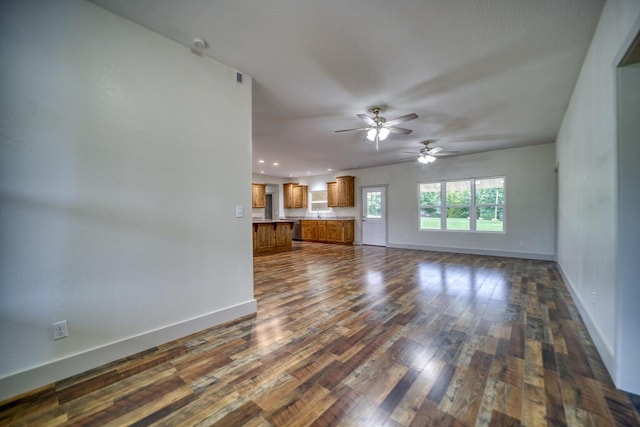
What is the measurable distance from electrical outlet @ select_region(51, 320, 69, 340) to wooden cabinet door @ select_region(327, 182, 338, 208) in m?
7.97

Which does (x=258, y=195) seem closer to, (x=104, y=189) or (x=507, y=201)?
(x=104, y=189)

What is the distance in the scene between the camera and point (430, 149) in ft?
19.5

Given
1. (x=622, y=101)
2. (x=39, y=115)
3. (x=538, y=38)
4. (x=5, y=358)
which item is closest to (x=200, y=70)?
(x=39, y=115)

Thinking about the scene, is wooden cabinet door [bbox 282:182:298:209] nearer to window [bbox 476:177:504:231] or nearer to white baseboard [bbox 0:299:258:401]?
window [bbox 476:177:504:231]

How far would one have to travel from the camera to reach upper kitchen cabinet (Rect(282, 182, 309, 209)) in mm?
10477

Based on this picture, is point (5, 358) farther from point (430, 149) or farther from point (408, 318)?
point (430, 149)

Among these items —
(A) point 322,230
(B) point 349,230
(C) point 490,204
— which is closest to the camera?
(C) point 490,204

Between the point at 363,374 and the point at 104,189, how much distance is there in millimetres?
2422

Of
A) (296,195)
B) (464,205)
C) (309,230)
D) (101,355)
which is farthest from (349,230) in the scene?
(101,355)

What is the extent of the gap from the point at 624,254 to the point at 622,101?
1.00m

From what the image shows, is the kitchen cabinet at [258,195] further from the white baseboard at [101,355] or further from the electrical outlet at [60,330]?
the electrical outlet at [60,330]

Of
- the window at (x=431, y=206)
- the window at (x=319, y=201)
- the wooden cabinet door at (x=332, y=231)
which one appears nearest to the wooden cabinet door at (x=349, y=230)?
the wooden cabinet door at (x=332, y=231)

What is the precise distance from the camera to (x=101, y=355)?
1.91m

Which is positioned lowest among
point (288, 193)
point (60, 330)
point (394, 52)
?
point (60, 330)
